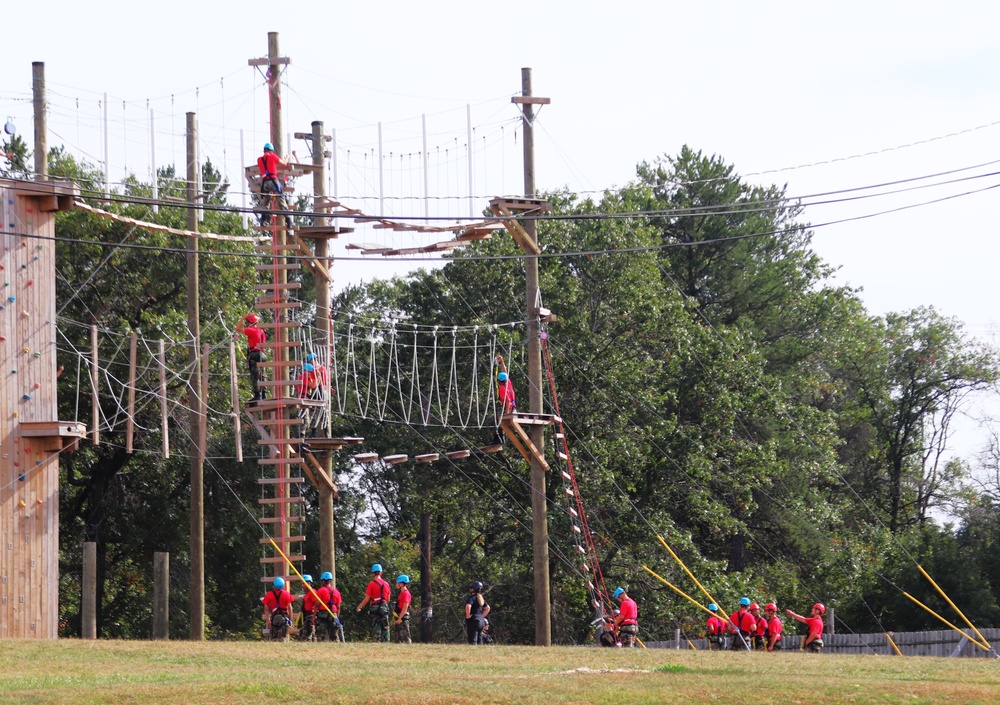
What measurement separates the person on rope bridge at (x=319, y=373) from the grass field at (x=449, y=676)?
634 centimetres

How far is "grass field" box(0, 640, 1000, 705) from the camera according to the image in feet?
53.4

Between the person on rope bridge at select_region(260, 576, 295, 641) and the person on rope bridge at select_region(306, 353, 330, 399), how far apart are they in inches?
147

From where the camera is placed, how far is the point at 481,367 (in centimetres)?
4003

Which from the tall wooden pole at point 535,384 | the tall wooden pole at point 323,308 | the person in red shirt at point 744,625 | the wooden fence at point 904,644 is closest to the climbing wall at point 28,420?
the tall wooden pole at point 323,308

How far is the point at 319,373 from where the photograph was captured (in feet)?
94.1

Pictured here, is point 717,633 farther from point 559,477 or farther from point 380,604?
point 559,477

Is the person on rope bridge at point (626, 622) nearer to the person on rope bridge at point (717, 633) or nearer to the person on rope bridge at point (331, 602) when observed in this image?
the person on rope bridge at point (717, 633)

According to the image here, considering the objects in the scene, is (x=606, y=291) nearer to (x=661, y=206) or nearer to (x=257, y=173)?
(x=661, y=206)

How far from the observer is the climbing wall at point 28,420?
81.6ft

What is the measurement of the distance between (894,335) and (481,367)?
2022 cm

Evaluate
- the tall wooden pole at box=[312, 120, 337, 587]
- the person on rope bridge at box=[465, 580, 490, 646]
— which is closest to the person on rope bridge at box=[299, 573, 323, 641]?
the tall wooden pole at box=[312, 120, 337, 587]

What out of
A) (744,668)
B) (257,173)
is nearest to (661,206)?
(257,173)

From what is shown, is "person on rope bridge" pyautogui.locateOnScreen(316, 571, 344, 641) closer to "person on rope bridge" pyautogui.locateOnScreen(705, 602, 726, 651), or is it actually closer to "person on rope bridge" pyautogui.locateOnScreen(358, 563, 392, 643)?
"person on rope bridge" pyautogui.locateOnScreen(358, 563, 392, 643)

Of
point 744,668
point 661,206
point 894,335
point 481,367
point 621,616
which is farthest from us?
point 894,335
